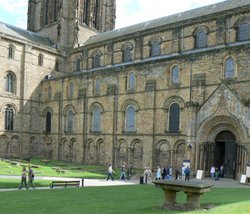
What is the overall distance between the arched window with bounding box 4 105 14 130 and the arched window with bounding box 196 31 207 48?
2825 cm

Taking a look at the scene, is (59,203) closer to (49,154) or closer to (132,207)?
(132,207)

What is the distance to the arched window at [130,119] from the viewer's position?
4562 cm

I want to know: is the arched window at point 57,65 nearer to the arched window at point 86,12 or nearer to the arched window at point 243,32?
the arched window at point 86,12

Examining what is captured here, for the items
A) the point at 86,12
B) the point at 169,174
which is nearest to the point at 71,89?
the point at 86,12

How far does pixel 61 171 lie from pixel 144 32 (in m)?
23.0

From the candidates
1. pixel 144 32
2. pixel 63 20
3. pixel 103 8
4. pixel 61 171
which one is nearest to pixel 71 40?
pixel 63 20

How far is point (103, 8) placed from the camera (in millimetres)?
70812

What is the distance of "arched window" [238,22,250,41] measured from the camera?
140 feet

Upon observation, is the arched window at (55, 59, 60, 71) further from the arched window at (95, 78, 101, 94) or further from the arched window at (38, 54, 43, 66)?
the arched window at (95, 78, 101, 94)

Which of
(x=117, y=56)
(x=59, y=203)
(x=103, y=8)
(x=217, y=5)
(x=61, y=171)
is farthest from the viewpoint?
(x=103, y=8)

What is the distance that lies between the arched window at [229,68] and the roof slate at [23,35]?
32758 millimetres

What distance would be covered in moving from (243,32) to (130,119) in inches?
656

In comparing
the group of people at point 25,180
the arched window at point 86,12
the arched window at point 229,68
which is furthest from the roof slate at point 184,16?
the group of people at point 25,180

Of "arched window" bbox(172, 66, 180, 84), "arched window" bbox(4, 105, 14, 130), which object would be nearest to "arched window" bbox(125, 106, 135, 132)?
"arched window" bbox(172, 66, 180, 84)
